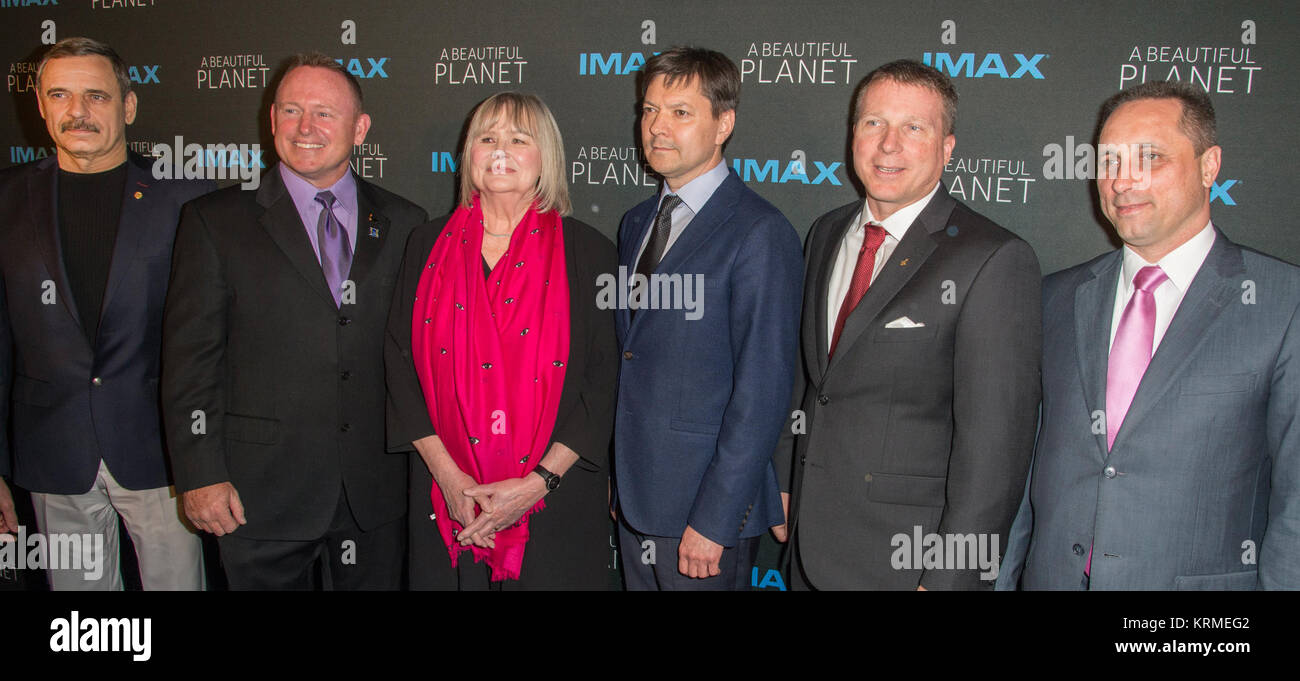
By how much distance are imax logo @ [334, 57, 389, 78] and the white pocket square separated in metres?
2.87

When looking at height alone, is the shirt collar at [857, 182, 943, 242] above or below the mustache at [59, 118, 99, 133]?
below

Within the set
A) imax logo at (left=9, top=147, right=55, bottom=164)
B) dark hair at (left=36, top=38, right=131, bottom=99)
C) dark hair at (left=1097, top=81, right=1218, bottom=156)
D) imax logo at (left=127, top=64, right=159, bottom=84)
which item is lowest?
dark hair at (left=1097, top=81, right=1218, bottom=156)

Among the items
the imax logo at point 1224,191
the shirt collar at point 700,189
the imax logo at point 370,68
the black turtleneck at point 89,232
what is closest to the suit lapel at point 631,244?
the shirt collar at point 700,189

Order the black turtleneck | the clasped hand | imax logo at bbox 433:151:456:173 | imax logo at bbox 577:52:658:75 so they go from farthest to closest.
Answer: imax logo at bbox 433:151:456:173 → imax logo at bbox 577:52:658:75 → the black turtleneck → the clasped hand

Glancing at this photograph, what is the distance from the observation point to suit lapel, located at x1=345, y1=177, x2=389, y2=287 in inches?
111

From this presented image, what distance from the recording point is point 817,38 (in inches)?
134

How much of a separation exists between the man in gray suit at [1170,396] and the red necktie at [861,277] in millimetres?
667

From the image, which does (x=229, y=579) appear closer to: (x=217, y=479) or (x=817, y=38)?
(x=217, y=479)

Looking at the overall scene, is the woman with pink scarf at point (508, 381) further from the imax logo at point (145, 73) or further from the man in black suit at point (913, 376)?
the imax logo at point (145, 73)

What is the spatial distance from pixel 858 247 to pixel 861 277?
155 mm

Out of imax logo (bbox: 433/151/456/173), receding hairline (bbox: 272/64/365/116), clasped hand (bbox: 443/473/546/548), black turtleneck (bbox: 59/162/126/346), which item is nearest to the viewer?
clasped hand (bbox: 443/473/546/548)

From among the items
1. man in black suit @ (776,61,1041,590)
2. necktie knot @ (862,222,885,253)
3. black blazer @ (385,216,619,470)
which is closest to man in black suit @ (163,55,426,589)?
black blazer @ (385,216,619,470)

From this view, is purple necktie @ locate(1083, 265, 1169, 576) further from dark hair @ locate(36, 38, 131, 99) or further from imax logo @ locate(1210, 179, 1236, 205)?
dark hair @ locate(36, 38, 131, 99)
